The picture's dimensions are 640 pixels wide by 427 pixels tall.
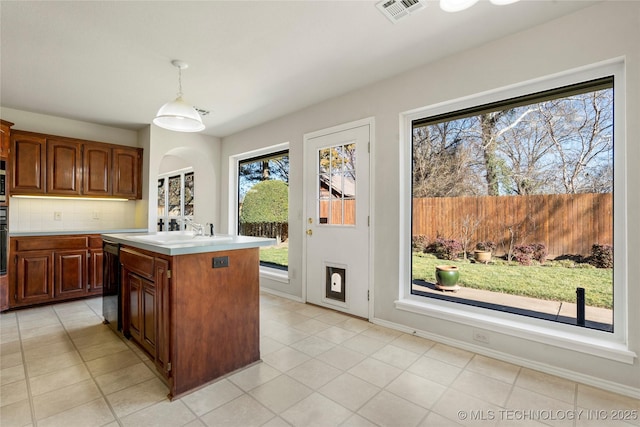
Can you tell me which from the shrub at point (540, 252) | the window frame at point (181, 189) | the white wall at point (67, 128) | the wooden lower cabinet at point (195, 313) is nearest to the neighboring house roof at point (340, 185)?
the wooden lower cabinet at point (195, 313)

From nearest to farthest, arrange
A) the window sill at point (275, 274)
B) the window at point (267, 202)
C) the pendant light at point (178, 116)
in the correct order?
the pendant light at point (178, 116), the window sill at point (275, 274), the window at point (267, 202)

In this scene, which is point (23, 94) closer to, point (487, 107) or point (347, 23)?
point (347, 23)

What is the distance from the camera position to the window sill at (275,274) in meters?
4.23

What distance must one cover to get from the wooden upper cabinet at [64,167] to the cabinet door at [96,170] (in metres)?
0.07

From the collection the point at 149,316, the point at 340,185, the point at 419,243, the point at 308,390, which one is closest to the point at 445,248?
the point at 419,243

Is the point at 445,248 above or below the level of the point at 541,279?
above

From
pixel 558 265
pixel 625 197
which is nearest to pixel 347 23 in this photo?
pixel 625 197

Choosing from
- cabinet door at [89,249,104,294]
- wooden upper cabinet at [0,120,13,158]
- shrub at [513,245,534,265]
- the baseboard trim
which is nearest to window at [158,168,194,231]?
cabinet door at [89,249,104,294]

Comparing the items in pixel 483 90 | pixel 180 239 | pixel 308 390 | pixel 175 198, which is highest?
pixel 483 90

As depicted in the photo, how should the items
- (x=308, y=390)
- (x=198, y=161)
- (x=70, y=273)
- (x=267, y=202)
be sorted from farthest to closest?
(x=198, y=161) → (x=267, y=202) → (x=70, y=273) → (x=308, y=390)

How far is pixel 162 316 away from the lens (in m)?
2.01

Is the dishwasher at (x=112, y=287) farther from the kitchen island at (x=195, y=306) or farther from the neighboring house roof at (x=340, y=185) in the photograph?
the neighboring house roof at (x=340, y=185)

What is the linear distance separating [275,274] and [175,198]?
345 centimetres

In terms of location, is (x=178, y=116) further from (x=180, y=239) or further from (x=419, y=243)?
(x=419, y=243)
